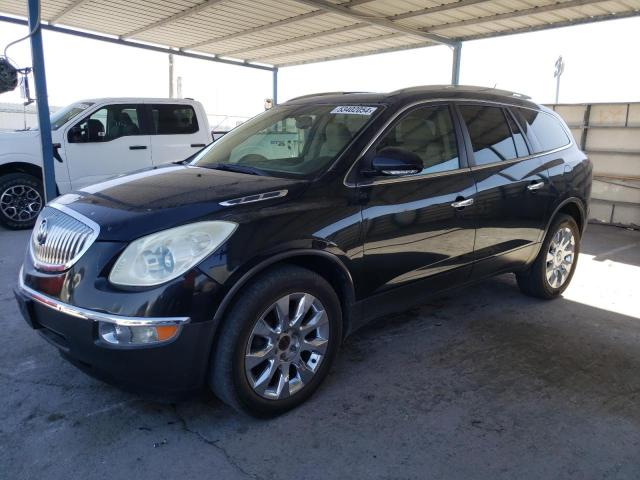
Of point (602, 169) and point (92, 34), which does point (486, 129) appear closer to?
point (602, 169)

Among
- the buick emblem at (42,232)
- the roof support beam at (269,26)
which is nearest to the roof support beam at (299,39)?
the roof support beam at (269,26)

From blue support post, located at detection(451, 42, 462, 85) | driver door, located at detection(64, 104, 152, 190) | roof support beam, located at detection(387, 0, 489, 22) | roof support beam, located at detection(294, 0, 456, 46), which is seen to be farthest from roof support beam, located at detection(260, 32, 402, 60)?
driver door, located at detection(64, 104, 152, 190)

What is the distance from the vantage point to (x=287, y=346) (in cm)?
278

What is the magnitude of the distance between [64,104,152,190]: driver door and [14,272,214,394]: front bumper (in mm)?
5700

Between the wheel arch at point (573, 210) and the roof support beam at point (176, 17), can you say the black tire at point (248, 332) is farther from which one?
the roof support beam at point (176, 17)

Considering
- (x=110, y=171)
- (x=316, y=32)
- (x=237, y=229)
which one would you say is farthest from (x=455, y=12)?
(x=237, y=229)

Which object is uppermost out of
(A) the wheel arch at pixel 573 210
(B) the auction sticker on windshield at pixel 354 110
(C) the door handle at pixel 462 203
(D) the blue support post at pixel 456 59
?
(D) the blue support post at pixel 456 59

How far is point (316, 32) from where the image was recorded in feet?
37.0

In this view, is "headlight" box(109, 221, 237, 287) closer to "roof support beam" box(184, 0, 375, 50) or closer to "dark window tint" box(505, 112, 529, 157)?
Result: "dark window tint" box(505, 112, 529, 157)

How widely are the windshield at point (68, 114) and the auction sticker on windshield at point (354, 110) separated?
586 centimetres

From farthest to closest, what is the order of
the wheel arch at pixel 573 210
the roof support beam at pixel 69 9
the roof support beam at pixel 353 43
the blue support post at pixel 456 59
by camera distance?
the roof support beam at pixel 353 43 → the blue support post at pixel 456 59 → the roof support beam at pixel 69 9 → the wheel arch at pixel 573 210

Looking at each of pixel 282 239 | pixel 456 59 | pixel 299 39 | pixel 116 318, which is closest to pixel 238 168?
pixel 282 239

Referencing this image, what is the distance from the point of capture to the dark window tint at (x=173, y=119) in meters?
8.58

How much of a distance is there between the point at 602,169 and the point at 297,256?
8.55 metres
